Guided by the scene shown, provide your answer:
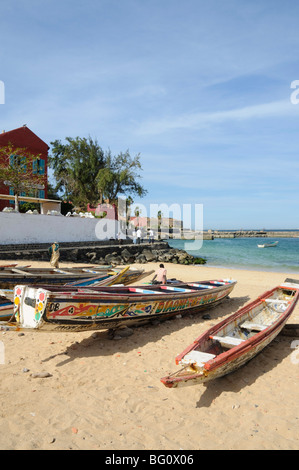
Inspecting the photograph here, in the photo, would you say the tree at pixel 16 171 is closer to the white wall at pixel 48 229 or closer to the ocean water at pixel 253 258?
the white wall at pixel 48 229

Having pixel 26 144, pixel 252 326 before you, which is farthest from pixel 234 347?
pixel 26 144

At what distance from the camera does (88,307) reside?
665 centimetres

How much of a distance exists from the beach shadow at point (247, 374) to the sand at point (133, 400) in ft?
0.06

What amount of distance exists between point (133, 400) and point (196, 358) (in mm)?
1254

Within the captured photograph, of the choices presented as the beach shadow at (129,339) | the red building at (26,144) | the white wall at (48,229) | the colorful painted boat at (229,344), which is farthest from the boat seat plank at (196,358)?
the red building at (26,144)

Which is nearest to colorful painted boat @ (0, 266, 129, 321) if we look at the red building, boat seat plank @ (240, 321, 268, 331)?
boat seat plank @ (240, 321, 268, 331)

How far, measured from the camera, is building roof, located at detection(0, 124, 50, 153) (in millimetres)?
27938

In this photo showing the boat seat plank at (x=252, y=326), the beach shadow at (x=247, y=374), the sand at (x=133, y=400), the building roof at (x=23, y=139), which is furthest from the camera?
the building roof at (x=23, y=139)

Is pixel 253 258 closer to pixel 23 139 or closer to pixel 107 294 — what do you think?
pixel 23 139

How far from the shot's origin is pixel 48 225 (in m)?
24.7

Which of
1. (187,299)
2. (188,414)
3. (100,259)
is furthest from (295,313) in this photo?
(100,259)

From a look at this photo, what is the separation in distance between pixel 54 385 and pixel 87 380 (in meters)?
0.58

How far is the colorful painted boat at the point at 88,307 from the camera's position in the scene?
6113 mm

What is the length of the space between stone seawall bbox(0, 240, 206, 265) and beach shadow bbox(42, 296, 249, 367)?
47.7 ft
